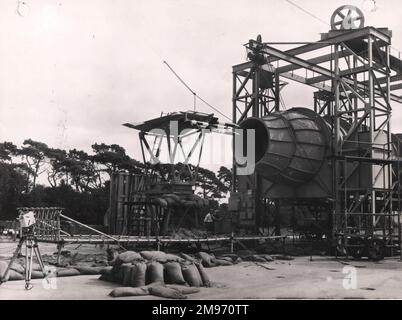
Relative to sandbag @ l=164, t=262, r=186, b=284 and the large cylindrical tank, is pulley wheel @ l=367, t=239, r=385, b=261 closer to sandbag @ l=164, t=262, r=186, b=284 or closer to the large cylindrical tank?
the large cylindrical tank

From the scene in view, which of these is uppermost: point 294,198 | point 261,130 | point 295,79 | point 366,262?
point 295,79

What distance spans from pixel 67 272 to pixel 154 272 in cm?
332

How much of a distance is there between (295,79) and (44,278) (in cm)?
2401

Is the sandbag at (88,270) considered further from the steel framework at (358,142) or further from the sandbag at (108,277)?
the steel framework at (358,142)

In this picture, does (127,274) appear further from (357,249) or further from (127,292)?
(357,249)

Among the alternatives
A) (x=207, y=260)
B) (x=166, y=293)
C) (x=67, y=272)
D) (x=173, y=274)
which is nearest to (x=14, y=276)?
(x=67, y=272)

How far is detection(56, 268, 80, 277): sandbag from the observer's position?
13.2 m

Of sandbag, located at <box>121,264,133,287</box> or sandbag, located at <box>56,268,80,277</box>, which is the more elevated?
sandbag, located at <box>121,264,133,287</box>

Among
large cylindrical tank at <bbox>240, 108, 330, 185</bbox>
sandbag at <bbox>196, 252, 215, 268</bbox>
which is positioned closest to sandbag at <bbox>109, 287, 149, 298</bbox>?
sandbag at <bbox>196, 252, 215, 268</bbox>

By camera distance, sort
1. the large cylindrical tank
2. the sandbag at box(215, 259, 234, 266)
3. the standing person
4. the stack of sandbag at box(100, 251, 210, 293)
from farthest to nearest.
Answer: the standing person → the large cylindrical tank → the sandbag at box(215, 259, 234, 266) → the stack of sandbag at box(100, 251, 210, 293)

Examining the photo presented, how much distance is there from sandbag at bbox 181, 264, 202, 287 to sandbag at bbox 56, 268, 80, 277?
11.7 feet

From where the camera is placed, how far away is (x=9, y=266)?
38.0 feet
